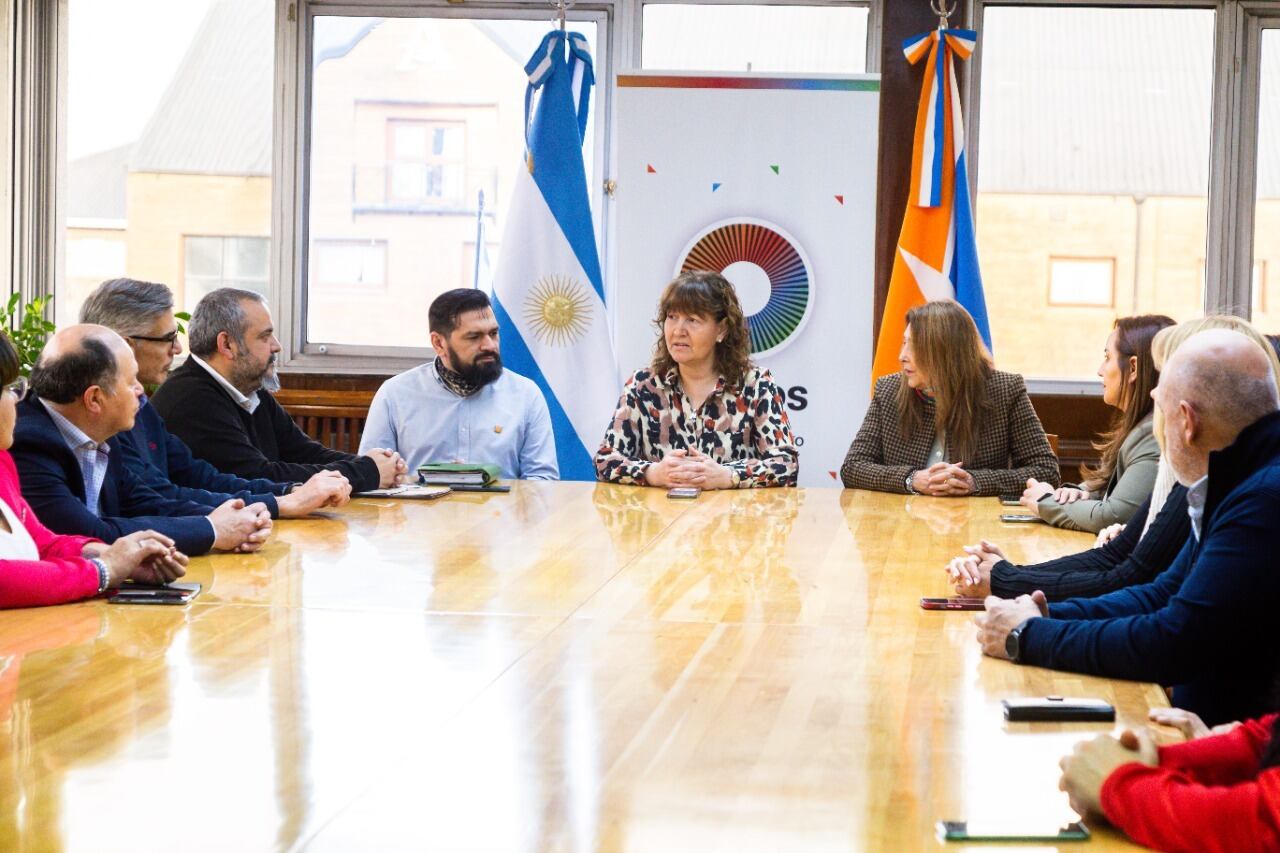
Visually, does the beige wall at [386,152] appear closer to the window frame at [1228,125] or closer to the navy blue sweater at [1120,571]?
the window frame at [1228,125]

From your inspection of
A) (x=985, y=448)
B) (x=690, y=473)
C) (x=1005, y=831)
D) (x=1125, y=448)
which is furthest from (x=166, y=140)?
(x=1005, y=831)

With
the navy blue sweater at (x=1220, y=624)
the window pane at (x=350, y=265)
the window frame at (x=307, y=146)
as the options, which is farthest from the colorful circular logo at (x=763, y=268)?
the navy blue sweater at (x=1220, y=624)

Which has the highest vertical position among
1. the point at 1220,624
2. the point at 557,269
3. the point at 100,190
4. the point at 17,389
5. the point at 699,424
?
the point at 100,190

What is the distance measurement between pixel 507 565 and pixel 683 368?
1800 millimetres

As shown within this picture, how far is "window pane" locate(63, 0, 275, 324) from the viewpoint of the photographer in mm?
6766

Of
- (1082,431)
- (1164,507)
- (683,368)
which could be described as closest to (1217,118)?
(1082,431)

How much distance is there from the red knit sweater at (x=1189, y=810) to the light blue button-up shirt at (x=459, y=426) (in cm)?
361

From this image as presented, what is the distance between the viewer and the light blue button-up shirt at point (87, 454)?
3084 millimetres

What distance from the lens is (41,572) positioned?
2504 mm

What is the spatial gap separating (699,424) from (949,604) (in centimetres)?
208

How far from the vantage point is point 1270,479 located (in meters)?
1.99

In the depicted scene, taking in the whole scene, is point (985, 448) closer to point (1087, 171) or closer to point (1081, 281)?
point (1081, 281)

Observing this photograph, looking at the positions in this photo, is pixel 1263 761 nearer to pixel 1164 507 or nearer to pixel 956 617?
pixel 956 617

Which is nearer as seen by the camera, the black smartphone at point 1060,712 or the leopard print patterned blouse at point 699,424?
the black smartphone at point 1060,712
